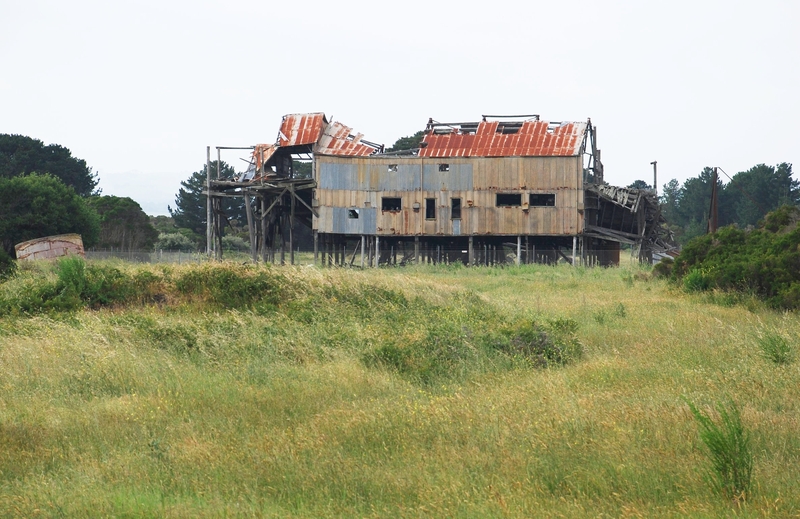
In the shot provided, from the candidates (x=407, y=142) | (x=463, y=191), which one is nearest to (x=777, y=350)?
(x=463, y=191)

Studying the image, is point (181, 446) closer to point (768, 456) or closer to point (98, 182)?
point (768, 456)

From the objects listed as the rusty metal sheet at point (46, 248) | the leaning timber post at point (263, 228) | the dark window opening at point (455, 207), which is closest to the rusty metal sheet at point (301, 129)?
the leaning timber post at point (263, 228)

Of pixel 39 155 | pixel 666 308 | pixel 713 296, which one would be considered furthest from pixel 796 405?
pixel 39 155

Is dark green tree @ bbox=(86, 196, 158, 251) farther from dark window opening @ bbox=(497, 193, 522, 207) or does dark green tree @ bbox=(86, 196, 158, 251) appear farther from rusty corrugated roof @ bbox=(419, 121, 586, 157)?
dark window opening @ bbox=(497, 193, 522, 207)

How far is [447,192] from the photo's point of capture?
45312 millimetres

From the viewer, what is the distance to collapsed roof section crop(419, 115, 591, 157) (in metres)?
44.6

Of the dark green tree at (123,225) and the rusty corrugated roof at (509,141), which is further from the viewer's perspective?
the dark green tree at (123,225)

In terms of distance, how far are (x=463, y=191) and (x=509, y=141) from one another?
3694 millimetres

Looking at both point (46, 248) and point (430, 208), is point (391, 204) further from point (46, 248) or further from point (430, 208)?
point (46, 248)

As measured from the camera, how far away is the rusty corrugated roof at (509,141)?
4456 cm

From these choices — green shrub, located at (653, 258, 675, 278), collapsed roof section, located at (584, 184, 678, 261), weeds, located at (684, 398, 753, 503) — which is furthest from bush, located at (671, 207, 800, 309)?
collapsed roof section, located at (584, 184, 678, 261)

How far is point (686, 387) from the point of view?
984 centimetres

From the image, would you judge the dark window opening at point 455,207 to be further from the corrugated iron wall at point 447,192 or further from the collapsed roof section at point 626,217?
the collapsed roof section at point 626,217

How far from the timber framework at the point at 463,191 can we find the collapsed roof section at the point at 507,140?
55 millimetres
